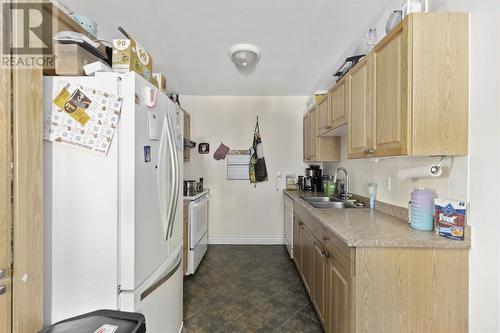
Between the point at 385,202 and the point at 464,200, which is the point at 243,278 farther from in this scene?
the point at 464,200

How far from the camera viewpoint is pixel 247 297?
226 centimetres

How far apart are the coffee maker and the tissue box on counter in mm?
2120

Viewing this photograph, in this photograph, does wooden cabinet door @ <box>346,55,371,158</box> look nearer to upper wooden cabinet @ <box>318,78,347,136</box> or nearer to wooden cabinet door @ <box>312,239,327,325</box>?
upper wooden cabinet @ <box>318,78,347,136</box>

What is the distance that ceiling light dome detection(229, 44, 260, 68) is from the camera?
2.17m

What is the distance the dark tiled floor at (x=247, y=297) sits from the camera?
1896mm

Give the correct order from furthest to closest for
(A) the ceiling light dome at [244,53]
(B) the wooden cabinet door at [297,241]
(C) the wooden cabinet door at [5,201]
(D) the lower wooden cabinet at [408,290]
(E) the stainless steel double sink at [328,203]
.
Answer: (B) the wooden cabinet door at [297,241], (E) the stainless steel double sink at [328,203], (A) the ceiling light dome at [244,53], (D) the lower wooden cabinet at [408,290], (C) the wooden cabinet door at [5,201]

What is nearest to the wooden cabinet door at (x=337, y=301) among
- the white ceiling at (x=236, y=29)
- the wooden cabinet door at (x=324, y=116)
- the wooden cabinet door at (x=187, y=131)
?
the wooden cabinet door at (x=324, y=116)

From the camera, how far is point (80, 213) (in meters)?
1.07

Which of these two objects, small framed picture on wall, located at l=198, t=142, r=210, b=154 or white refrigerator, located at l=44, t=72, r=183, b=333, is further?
small framed picture on wall, located at l=198, t=142, r=210, b=154

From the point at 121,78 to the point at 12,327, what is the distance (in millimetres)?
1164

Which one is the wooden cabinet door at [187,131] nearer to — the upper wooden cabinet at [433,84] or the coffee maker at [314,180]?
the coffee maker at [314,180]

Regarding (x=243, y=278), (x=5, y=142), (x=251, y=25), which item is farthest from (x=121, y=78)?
(x=243, y=278)

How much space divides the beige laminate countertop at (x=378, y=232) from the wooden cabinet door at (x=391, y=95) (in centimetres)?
47

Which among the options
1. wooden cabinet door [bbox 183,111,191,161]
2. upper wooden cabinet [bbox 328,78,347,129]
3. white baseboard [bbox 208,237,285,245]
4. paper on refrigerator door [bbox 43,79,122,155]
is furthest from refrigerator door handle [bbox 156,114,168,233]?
white baseboard [bbox 208,237,285,245]
